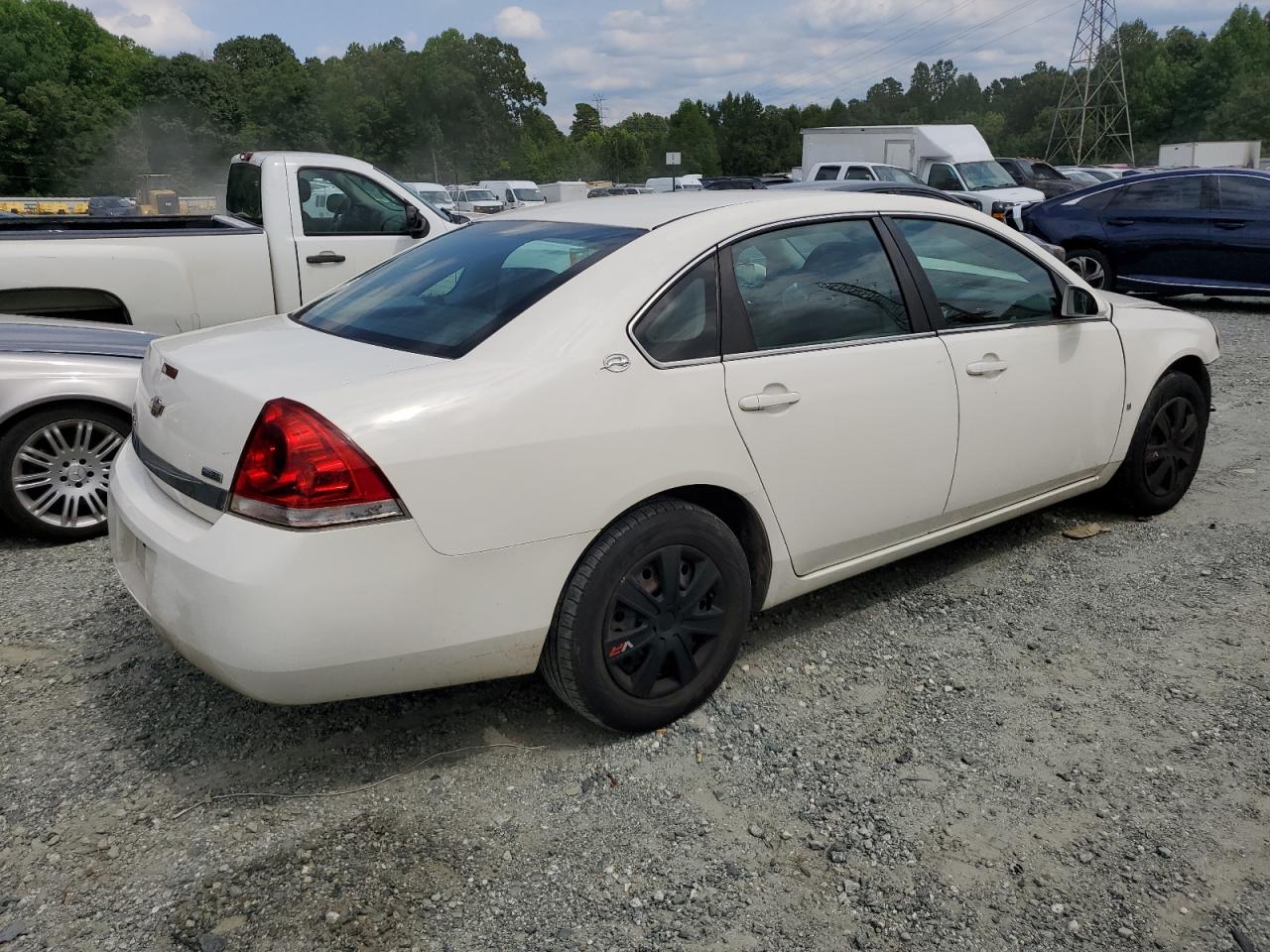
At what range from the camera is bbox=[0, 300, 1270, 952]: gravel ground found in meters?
2.42

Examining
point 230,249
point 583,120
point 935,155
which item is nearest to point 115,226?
point 230,249

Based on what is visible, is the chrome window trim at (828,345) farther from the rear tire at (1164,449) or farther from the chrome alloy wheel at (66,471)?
the chrome alloy wheel at (66,471)

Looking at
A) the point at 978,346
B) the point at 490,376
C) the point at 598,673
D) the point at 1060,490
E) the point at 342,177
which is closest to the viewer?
the point at 490,376

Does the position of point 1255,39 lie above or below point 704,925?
above

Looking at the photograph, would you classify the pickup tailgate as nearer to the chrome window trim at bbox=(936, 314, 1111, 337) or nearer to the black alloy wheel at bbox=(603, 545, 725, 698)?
the black alloy wheel at bbox=(603, 545, 725, 698)

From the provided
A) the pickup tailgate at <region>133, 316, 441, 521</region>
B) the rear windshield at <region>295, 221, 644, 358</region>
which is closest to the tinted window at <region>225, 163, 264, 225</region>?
the rear windshield at <region>295, 221, 644, 358</region>

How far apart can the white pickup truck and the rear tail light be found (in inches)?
165

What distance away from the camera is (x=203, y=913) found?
7.97 ft

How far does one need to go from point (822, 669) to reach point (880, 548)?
1.60 feet

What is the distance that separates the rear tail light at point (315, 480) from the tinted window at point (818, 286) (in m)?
1.32

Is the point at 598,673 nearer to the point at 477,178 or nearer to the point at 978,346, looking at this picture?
the point at 978,346

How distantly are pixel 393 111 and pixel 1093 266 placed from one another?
92402mm

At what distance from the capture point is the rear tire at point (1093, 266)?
481 inches

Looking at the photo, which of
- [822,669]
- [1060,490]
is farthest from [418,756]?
[1060,490]
